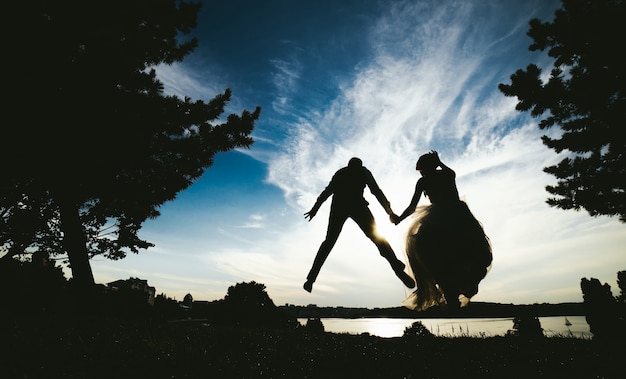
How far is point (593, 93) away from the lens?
8789mm

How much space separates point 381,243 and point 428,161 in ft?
3.73

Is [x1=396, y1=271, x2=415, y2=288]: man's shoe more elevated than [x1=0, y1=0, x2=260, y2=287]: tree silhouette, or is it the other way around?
[x1=0, y1=0, x2=260, y2=287]: tree silhouette

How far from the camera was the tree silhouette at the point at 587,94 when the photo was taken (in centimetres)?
849

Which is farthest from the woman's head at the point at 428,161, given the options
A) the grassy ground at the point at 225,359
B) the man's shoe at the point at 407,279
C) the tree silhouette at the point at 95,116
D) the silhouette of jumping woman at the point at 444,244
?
the tree silhouette at the point at 95,116

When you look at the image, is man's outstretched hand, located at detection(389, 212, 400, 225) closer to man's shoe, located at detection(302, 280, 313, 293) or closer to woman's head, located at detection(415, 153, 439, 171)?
woman's head, located at detection(415, 153, 439, 171)

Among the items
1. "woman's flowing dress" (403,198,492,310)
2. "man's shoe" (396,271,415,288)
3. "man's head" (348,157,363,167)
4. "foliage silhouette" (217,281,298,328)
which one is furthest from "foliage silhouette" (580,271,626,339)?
"man's head" (348,157,363,167)

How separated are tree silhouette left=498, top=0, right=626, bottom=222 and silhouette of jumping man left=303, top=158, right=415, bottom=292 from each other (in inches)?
332

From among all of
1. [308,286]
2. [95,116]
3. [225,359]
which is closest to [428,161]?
[308,286]

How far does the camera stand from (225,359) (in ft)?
15.8

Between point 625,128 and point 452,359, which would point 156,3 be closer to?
point 452,359

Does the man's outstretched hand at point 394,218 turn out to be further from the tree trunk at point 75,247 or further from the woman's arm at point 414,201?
the tree trunk at point 75,247

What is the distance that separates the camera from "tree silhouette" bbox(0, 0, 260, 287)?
5789 millimetres

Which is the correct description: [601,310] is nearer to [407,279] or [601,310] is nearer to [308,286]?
[407,279]

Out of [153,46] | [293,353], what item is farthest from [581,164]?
[153,46]
